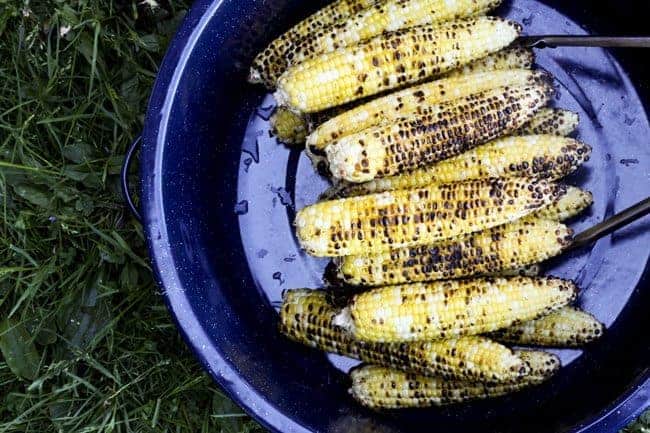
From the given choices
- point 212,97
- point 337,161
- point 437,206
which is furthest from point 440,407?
point 212,97

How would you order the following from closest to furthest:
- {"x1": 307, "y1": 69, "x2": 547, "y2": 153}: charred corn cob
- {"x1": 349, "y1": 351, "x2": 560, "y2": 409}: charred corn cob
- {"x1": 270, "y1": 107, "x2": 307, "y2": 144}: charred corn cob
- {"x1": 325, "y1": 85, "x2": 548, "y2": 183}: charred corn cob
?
1. {"x1": 325, "y1": 85, "x2": 548, "y2": 183}: charred corn cob
2. {"x1": 307, "y1": 69, "x2": 547, "y2": 153}: charred corn cob
3. {"x1": 349, "y1": 351, "x2": 560, "y2": 409}: charred corn cob
4. {"x1": 270, "y1": 107, "x2": 307, "y2": 144}: charred corn cob

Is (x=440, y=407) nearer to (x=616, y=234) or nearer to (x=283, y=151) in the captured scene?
(x=616, y=234)

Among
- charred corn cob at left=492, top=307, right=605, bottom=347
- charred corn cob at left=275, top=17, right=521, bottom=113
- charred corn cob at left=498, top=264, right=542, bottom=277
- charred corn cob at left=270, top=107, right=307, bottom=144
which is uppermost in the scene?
charred corn cob at left=275, top=17, right=521, bottom=113

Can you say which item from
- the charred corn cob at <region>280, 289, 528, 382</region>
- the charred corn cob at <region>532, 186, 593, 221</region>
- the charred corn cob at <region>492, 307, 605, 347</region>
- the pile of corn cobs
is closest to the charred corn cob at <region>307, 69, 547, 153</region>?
the pile of corn cobs

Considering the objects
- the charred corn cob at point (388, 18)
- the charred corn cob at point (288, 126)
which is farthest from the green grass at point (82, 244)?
the charred corn cob at point (388, 18)

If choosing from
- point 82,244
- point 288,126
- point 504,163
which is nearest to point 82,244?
point 82,244

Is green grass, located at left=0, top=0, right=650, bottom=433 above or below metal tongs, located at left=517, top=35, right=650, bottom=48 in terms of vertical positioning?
below

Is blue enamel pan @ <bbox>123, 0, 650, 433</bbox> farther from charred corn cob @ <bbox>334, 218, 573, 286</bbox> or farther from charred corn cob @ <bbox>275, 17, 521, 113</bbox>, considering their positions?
charred corn cob @ <bbox>334, 218, 573, 286</bbox>
